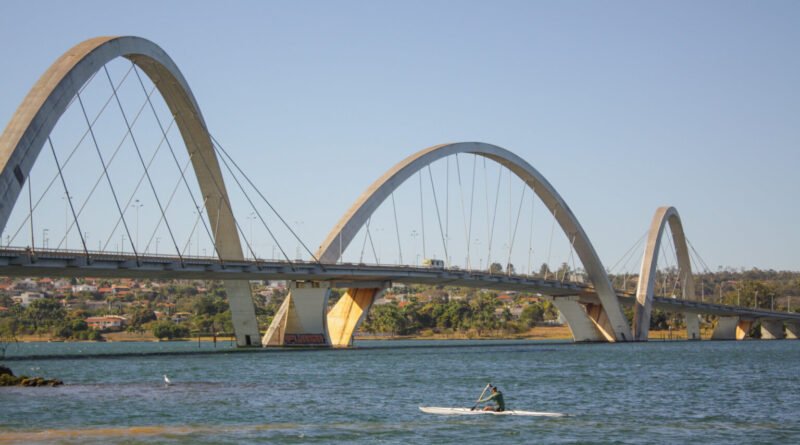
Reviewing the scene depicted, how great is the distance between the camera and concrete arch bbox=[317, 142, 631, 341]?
91688 mm

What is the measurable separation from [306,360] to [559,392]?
84.9 feet

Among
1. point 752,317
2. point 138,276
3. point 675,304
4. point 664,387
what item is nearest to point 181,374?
point 138,276

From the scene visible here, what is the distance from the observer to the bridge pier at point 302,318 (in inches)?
3425

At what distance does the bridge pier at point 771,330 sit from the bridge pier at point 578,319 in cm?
4358

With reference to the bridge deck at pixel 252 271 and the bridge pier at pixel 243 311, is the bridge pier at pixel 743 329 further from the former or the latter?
the bridge pier at pixel 243 311

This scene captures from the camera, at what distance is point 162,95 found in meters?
79.3

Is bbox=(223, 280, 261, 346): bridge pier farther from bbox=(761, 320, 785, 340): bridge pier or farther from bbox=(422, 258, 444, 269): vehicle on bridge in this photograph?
bbox=(761, 320, 785, 340): bridge pier

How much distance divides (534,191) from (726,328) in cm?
5201

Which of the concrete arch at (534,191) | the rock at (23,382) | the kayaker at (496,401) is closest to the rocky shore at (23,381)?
the rock at (23,382)

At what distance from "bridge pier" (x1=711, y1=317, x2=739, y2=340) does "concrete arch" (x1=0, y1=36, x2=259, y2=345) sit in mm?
83545

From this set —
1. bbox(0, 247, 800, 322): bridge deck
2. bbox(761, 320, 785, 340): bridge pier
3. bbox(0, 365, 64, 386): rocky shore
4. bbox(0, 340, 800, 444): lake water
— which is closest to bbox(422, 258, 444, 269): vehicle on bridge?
bbox(0, 247, 800, 322): bridge deck

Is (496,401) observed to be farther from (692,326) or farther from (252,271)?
(692,326)

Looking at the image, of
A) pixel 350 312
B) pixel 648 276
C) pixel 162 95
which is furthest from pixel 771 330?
pixel 162 95

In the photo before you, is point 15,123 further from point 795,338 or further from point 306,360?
point 795,338
